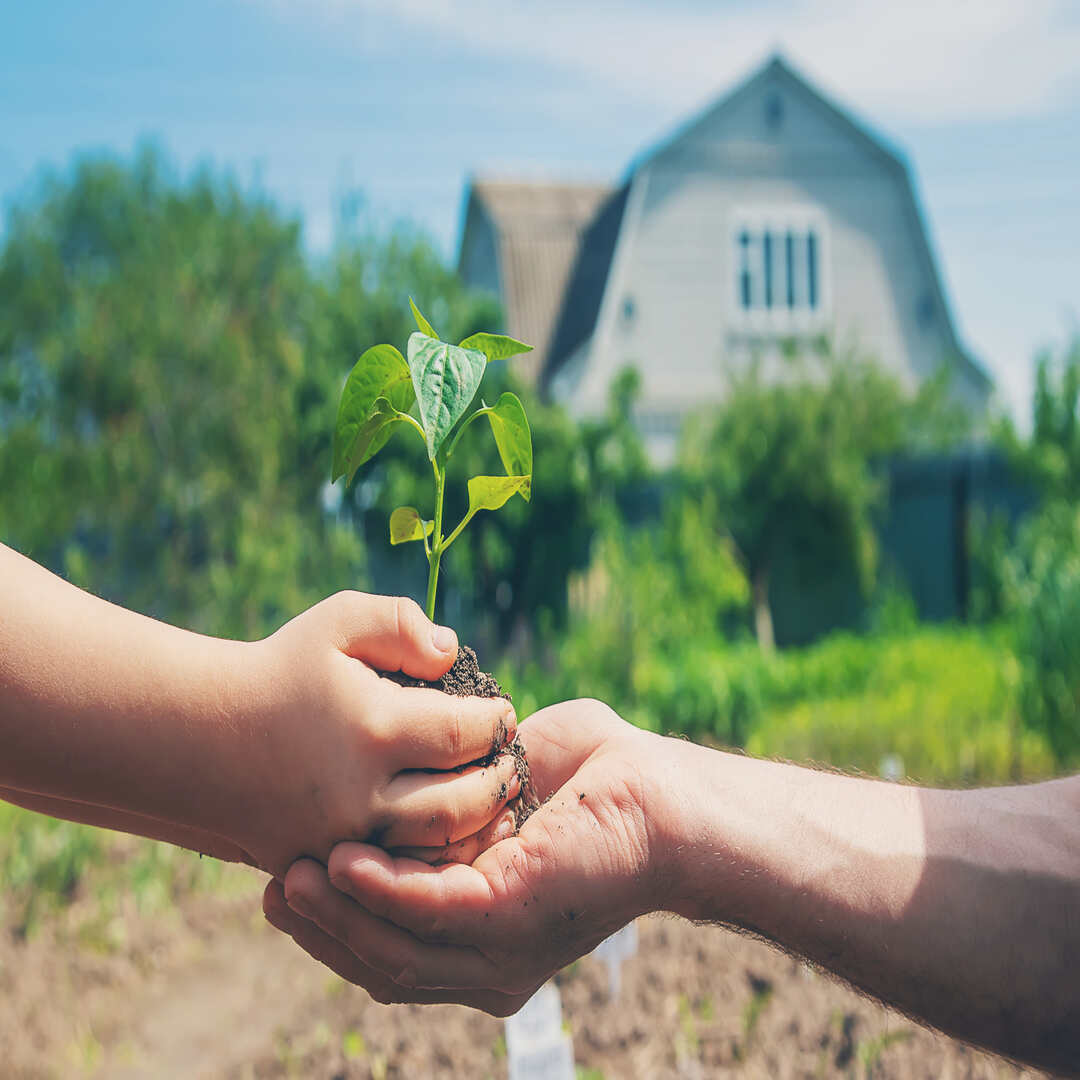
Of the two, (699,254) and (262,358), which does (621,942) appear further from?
(699,254)

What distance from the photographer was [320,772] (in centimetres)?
120

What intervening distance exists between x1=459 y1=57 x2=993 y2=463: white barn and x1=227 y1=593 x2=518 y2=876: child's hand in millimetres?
10382

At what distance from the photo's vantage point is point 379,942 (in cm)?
126

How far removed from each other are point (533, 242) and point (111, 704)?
1180 cm

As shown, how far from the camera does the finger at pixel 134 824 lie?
1.35 metres

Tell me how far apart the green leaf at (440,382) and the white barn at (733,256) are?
33.7ft

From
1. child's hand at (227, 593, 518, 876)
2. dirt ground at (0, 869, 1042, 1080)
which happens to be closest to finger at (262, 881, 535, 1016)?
child's hand at (227, 593, 518, 876)

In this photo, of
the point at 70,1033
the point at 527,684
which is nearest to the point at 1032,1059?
the point at 70,1033

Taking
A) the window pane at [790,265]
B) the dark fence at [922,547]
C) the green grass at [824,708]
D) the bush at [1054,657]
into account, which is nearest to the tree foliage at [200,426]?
the green grass at [824,708]

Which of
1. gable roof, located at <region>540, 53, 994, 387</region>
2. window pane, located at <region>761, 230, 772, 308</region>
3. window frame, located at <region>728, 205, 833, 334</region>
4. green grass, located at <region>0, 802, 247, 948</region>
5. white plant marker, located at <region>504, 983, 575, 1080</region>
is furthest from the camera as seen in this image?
window pane, located at <region>761, 230, 772, 308</region>

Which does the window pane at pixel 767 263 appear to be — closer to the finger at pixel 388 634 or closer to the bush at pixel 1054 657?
the bush at pixel 1054 657

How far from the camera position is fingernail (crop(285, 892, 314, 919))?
4.06 feet

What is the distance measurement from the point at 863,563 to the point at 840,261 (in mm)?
4772

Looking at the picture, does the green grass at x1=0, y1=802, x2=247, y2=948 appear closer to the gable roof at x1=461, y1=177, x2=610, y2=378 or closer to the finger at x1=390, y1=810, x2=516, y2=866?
the finger at x1=390, y1=810, x2=516, y2=866
